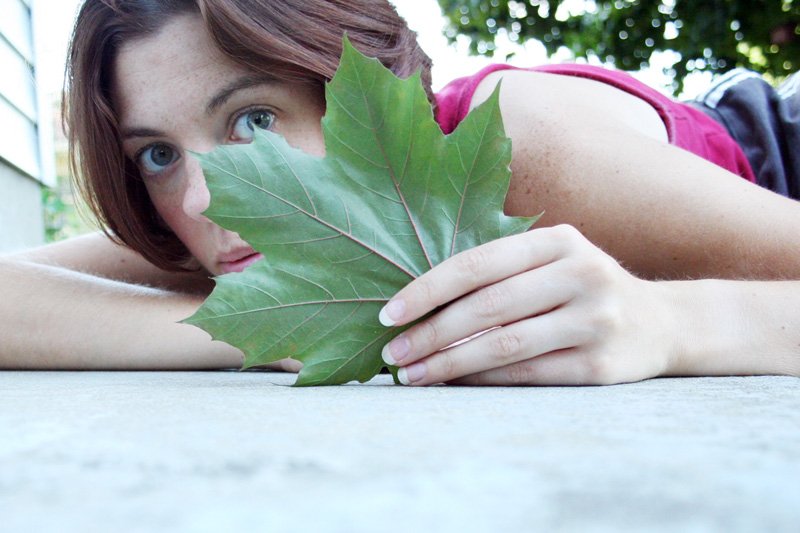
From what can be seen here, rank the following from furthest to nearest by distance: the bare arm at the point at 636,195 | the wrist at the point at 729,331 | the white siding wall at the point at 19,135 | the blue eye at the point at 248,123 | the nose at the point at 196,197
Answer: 1. the white siding wall at the point at 19,135
2. the blue eye at the point at 248,123
3. the nose at the point at 196,197
4. the bare arm at the point at 636,195
5. the wrist at the point at 729,331

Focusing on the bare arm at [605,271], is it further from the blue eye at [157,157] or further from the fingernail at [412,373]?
the blue eye at [157,157]

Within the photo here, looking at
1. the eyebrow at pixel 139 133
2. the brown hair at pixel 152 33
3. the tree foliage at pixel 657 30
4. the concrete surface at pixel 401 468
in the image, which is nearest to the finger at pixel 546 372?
the concrete surface at pixel 401 468

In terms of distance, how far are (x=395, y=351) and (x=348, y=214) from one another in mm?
162

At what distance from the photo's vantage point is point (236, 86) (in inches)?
54.6

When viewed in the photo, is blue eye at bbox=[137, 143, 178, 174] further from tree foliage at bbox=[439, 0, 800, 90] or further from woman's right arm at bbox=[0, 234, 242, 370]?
tree foliage at bbox=[439, 0, 800, 90]

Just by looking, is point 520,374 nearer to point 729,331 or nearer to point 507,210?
point 729,331

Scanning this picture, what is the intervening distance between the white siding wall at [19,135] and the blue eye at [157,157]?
1.21 meters

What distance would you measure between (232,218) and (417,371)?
0.26 meters

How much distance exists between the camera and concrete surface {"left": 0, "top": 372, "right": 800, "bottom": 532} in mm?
232

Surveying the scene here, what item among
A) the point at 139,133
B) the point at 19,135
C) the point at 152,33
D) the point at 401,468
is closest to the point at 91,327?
the point at 139,133

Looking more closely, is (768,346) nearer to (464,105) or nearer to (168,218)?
(464,105)

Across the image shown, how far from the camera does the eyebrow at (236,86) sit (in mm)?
1385

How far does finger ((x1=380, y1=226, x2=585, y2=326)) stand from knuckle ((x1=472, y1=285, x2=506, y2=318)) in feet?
0.04

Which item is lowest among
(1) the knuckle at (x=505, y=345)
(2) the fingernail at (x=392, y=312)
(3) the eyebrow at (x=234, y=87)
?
(1) the knuckle at (x=505, y=345)
